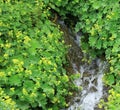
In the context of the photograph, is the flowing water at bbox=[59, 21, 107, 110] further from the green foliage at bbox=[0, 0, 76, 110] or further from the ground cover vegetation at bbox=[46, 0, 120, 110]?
the green foliage at bbox=[0, 0, 76, 110]

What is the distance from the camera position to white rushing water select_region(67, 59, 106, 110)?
716cm

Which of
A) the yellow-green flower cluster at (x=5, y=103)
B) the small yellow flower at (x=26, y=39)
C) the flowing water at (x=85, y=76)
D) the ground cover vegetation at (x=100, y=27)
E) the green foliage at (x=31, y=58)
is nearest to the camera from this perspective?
the yellow-green flower cluster at (x=5, y=103)

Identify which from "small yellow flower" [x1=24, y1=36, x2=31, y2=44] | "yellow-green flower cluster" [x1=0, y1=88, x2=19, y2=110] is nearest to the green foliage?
"small yellow flower" [x1=24, y1=36, x2=31, y2=44]

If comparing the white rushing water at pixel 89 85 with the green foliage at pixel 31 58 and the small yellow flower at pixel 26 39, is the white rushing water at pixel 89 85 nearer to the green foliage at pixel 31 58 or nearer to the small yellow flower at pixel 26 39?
the green foliage at pixel 31 58

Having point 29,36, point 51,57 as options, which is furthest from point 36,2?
point 51,57

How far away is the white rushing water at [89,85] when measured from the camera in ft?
23.5

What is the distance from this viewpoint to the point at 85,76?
304 inches

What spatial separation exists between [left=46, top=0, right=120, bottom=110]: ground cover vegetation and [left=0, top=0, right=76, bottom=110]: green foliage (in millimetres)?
608

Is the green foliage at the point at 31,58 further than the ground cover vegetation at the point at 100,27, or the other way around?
the ground cover vegetation at the point at 100,27

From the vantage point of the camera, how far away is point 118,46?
7.10 meters

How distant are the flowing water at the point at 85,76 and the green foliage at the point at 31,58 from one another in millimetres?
337

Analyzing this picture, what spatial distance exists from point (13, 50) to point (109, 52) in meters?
1.93

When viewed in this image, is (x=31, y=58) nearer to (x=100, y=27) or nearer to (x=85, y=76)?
(x=85, y=76)

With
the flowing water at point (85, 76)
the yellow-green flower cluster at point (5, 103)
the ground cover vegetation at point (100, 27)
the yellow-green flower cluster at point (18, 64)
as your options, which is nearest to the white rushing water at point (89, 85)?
the flowing water at point (85, 76)
